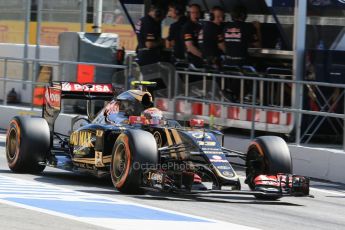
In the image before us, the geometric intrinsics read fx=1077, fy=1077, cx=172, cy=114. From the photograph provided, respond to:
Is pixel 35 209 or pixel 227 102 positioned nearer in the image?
pixel 35 209

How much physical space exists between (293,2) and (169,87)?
3.07 metres

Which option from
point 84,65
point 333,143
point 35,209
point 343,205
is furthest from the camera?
point 84,65

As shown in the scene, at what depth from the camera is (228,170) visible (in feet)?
41.9

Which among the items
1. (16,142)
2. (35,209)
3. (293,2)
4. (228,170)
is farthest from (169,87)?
(35,209)

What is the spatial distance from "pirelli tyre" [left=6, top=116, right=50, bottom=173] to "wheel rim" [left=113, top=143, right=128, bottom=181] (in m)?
1.82

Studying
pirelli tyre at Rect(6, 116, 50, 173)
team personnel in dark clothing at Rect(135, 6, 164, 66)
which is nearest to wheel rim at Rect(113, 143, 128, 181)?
pirelli tyre at Rect(6, 116, 50, 173)

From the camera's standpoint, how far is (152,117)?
13.8 m

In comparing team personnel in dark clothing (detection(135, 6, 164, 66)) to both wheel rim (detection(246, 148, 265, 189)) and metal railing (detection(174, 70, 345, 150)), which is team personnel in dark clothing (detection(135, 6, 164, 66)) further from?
wheel rim (detection(246, 148, 265, 189))

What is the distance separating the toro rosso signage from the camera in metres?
15.6

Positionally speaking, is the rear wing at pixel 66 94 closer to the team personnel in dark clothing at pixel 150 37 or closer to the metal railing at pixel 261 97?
the metal railing at pixel 261 97

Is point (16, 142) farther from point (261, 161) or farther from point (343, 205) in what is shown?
point (343, 205)

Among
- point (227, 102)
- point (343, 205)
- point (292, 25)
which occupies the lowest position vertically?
point (343, 205)

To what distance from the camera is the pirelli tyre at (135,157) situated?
496 inches

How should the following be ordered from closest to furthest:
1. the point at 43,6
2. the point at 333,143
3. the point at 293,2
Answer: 1. the point at 333,143
2. the point at 293,2
3. the point at 43,6
